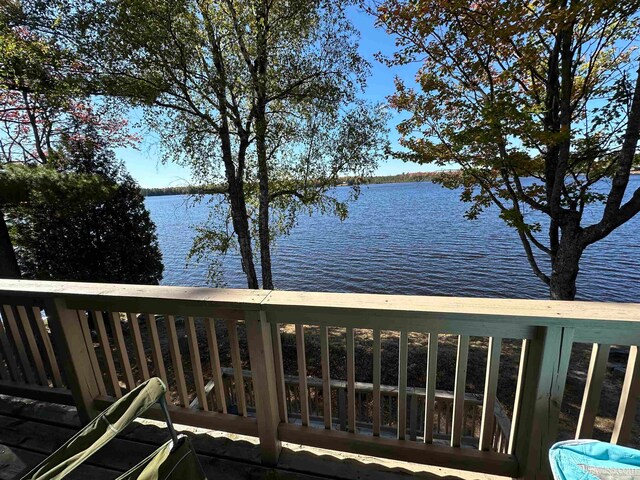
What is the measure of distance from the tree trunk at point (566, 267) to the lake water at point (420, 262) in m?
5.14

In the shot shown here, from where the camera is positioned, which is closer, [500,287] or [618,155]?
[618,155]

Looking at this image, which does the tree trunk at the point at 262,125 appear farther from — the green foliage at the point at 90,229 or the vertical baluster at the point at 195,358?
the vertical baluster at the point at 195,358

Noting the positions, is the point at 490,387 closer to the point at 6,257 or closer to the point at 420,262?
the point at 6,257

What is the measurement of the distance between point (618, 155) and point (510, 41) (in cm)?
215

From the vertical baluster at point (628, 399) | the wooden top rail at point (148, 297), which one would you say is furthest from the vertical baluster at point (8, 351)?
the vertical baluster at point (628, 399)

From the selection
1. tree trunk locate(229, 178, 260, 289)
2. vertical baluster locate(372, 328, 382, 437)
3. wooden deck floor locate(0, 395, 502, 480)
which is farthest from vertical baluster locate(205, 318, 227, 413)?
tree trunk locate(229, 178, 260, 289)

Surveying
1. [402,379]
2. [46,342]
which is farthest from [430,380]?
[46,342]

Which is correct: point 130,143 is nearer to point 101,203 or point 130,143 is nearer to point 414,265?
point 101,203

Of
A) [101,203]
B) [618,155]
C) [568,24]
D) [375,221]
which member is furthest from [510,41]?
[375,221]

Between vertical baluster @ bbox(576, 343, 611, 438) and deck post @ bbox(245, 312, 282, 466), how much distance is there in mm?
1292

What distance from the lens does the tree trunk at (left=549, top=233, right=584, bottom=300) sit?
4363 mm

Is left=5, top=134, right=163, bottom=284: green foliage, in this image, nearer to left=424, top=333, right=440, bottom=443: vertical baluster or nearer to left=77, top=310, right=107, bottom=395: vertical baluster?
left=77, top=310, right=107, bottom=395: vertical baluster

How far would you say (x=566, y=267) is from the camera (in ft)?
14.8

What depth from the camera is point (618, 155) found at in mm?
4016
